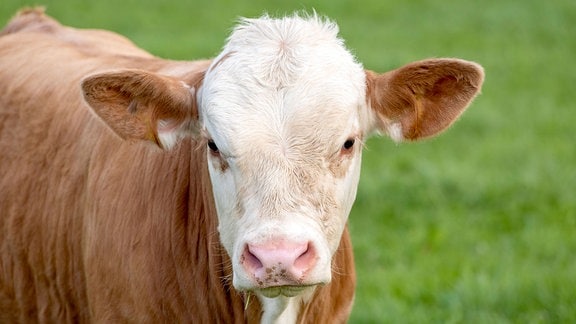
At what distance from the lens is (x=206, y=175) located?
4.61m

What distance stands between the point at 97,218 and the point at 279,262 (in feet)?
4.50

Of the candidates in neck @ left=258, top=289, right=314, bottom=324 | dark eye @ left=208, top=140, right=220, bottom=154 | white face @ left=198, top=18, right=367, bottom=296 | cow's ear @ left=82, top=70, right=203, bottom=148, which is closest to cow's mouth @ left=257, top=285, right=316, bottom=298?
white face @ left=198, top=18, right=367, bottom=296

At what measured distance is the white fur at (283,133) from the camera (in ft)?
13.1

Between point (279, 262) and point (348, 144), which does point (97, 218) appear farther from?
point (279, 262)

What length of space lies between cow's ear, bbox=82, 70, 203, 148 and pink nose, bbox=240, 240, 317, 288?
80 centimetres

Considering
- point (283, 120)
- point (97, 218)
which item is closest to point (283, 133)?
point (283, 120)

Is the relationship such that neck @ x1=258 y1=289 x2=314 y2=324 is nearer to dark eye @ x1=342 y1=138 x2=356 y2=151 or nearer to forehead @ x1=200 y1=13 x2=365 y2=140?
dark eye @ x1=342 y1=138 x2=356 y2=151

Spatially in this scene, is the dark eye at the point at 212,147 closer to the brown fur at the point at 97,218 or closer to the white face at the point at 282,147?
the white face at the point at 282,147

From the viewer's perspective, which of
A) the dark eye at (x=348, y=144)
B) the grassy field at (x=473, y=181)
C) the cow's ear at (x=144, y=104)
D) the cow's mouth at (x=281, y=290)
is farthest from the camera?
the grassy field at (x=473, y=181)

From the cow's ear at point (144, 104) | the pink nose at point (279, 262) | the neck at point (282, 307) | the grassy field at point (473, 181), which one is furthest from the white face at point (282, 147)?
the grassy field at point (473, 181)

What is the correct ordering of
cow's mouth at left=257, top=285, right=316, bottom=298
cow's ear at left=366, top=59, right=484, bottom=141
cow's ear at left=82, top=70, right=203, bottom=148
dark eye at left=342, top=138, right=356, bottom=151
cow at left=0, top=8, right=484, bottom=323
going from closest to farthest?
cow's mouth at left=257, top=285, right=316, bottom=298
cow at left=0, top=8, right=484, bottom=323
dark eye at left=342, top=138, right=356, bottom=151
cow's ear at left=82, top=70, right=203, bottom=148
cow's ear at left=366, top=59, right=484, bottom=141

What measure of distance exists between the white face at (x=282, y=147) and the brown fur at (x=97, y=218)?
37 centimetres

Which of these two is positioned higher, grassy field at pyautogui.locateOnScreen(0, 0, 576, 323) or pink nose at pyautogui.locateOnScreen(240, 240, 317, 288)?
pink nose at pyautogui.locateOnScreen(240, 240, 317, 288)

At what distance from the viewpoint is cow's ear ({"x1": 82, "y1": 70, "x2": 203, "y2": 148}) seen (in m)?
4.38
